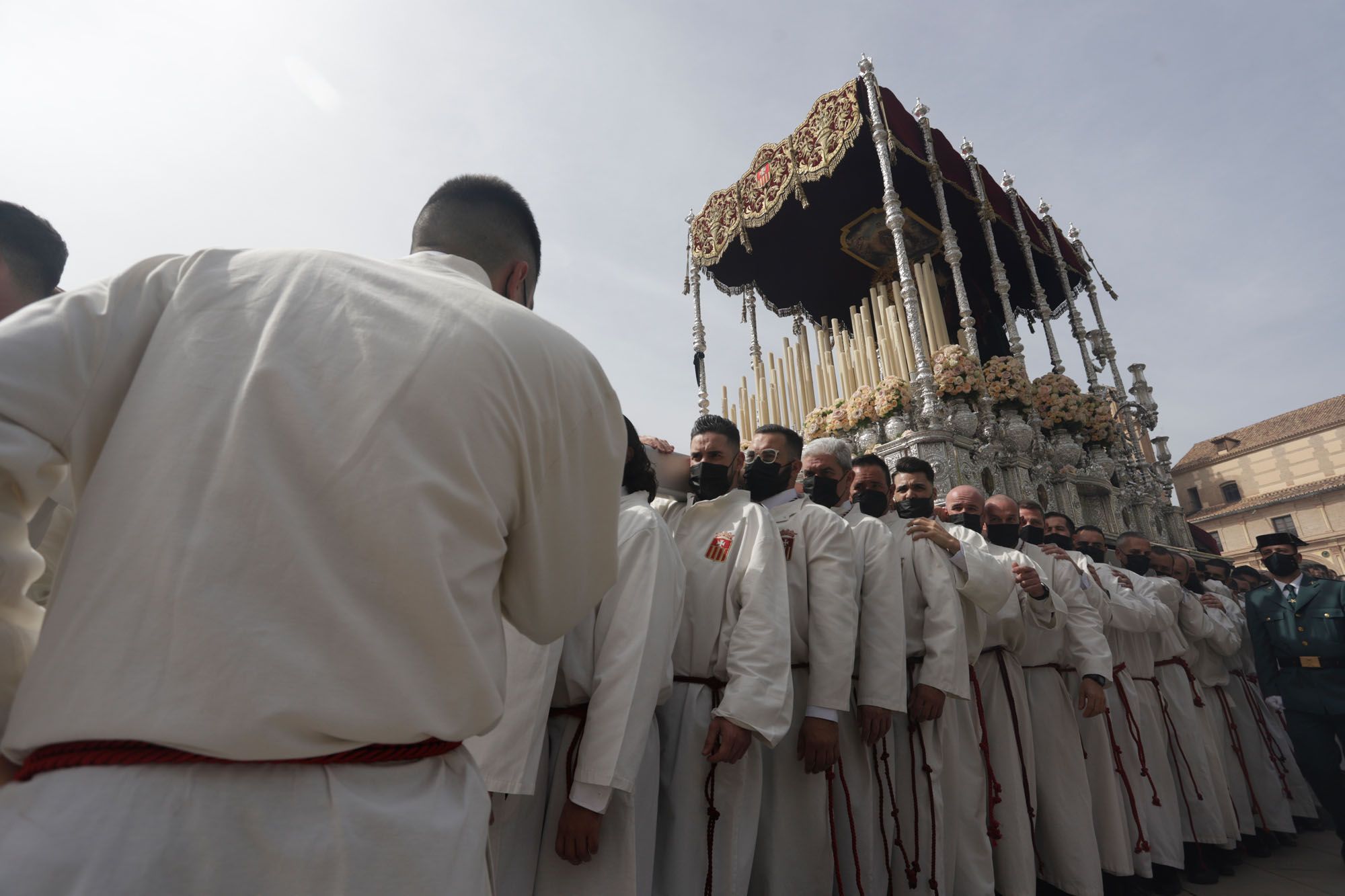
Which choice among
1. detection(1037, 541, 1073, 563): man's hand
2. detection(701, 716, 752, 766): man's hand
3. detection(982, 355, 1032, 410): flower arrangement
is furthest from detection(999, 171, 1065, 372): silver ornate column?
detection(701, 716, 752, 766): man's hand

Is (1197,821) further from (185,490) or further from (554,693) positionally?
(185,490)

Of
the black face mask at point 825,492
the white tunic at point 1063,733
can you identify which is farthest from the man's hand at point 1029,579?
the black face mask at point 825,492

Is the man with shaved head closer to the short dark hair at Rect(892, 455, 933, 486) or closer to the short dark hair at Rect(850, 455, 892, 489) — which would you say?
the short dark hair at Rect(850, 455, 892, 489)

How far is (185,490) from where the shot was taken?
0.83m

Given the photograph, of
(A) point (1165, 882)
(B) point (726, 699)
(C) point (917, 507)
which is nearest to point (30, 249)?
(B) point (726, 699)

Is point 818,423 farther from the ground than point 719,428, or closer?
farther from the ground

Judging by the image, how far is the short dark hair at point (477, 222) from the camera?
1.41 metres

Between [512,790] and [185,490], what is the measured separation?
140cm

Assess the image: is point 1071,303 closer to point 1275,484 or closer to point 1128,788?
point 1128,788

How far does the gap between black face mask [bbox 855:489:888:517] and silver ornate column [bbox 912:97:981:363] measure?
5.50 m

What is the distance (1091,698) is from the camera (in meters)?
3.88

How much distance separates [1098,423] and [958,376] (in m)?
2.77

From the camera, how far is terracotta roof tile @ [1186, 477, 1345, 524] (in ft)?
88.3

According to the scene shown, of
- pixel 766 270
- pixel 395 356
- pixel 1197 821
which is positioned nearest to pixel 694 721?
pixel 395 356
